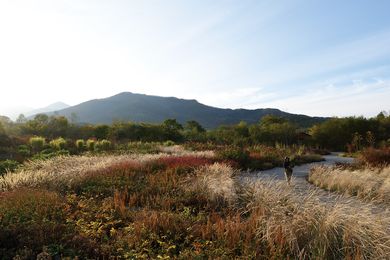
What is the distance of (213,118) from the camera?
192 metres

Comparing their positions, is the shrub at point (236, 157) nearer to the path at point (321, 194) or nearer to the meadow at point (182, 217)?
the path at point (321, 194)

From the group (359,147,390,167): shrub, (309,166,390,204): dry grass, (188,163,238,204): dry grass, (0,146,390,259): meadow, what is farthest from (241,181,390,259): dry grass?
(359,147,390,167): shrub

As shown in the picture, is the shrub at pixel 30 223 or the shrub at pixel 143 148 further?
the shrub at pixel 143 148

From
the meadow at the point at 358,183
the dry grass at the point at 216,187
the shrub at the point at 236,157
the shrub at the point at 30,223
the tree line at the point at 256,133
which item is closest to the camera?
the shrub at the point at 30,223

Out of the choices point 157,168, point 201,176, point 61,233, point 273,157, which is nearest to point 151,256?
point 61,233

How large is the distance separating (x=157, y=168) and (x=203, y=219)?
18.6ft

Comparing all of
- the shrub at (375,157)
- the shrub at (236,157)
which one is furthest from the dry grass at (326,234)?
the shrub at (375,157)

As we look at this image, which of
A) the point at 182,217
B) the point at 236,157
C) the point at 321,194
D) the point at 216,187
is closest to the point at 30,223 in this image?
the point at 182,217

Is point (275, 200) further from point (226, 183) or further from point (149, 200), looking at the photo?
point (149, 200)

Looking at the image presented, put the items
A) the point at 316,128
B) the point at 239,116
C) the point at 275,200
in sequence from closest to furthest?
the point at 275,200
the point at 316,128
the point at 239,116

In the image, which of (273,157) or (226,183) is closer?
(226,183)

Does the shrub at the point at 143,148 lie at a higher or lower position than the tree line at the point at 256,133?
lower

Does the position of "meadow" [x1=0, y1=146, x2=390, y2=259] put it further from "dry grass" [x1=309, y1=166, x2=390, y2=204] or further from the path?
"dry grass" [x1=309, y1=166, x2=390, y2=204]

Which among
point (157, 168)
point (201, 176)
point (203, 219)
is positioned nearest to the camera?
point (203, 219)
